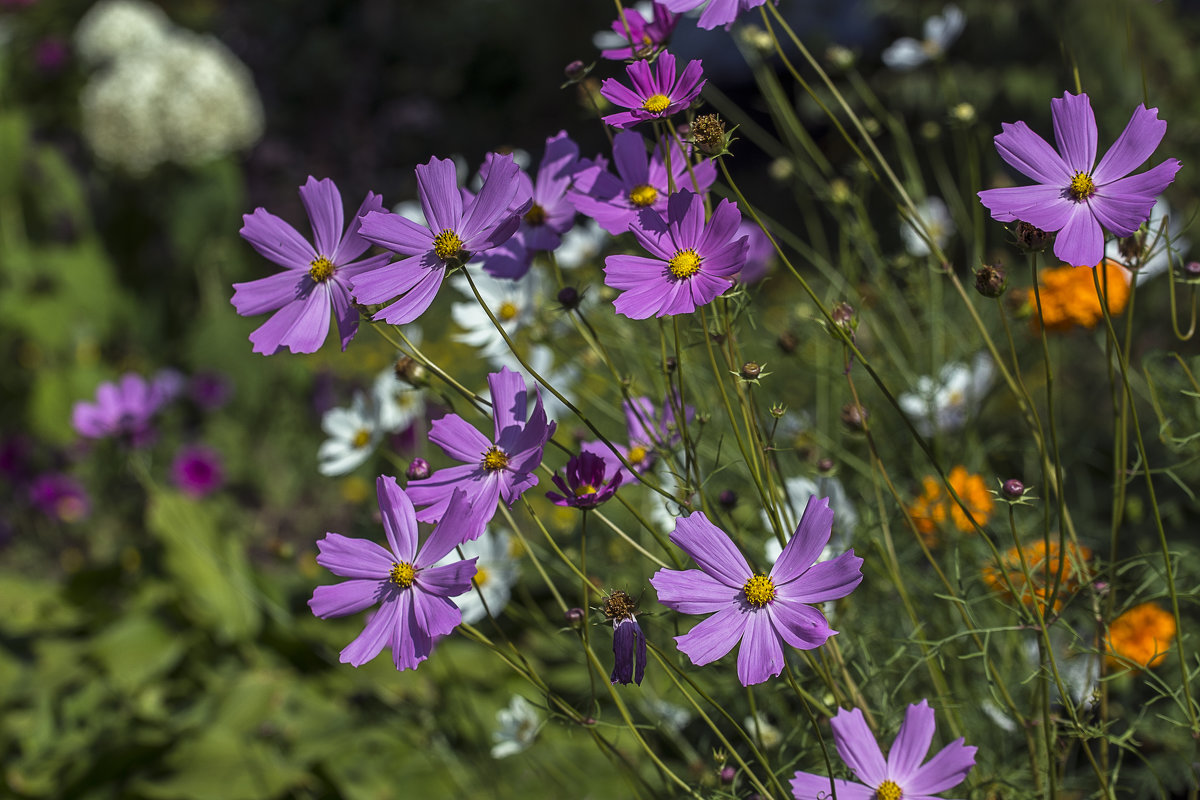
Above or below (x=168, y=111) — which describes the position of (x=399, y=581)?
above

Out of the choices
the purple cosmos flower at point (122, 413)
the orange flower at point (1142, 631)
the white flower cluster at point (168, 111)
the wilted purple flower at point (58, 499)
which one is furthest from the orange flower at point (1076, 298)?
the white flower cluster at point (168, 111)

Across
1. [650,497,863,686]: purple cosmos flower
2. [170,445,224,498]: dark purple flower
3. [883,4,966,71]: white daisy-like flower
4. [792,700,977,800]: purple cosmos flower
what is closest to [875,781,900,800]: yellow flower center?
[792,700,977,800]: purple cosmos flower

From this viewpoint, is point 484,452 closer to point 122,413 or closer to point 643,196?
point 643,196

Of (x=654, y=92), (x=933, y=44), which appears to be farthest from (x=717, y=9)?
(x=933, y=44)

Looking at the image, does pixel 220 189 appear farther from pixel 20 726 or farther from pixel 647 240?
pixel 647 240

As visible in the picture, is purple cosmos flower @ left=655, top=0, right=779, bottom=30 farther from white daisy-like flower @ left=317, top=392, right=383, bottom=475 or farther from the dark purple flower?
the dark purple flower

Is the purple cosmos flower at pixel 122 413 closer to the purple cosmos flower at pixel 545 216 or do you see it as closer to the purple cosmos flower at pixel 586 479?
the purple cosmos flower at pixel 545 216
